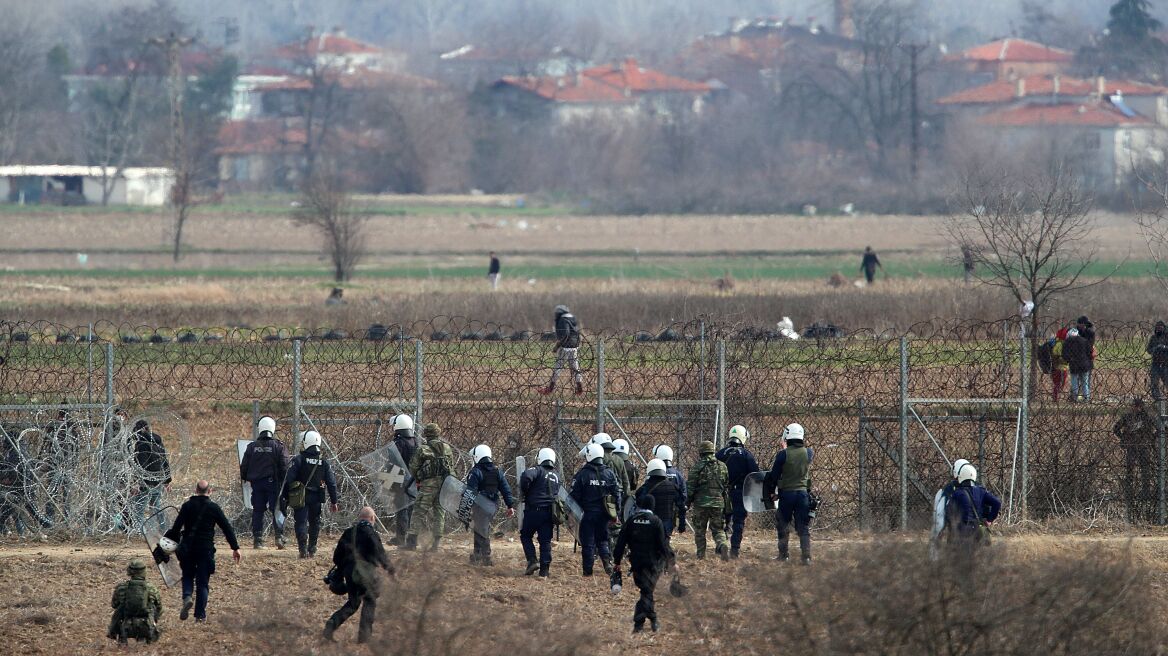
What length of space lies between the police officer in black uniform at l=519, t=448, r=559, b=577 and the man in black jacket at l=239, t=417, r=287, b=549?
236 centimetres

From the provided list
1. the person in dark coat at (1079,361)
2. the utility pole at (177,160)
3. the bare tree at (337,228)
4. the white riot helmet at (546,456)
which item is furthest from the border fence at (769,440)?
the utility pole at (177,160)

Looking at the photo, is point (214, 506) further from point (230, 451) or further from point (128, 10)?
point (128, 10)

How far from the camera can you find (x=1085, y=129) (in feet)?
283

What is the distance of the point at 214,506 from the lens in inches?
502

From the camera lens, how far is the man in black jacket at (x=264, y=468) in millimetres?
15102

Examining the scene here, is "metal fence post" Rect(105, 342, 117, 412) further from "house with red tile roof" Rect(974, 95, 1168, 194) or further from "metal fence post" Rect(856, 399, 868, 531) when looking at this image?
"house with red tile roof" Rect(974, 95, 1168, 194)

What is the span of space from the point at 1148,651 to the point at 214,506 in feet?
22.8

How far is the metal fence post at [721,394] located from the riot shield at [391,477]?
10.5ft

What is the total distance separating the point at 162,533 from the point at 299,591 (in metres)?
1.94

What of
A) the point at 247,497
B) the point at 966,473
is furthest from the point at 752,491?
the point at 247,497

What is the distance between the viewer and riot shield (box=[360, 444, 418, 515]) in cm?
1524

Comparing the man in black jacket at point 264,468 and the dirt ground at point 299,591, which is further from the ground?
the man in black jacket at point 264,468

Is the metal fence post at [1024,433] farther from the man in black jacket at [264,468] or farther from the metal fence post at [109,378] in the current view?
the metal fence post at [109,378]

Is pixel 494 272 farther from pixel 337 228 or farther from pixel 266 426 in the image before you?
pixel 266 426
